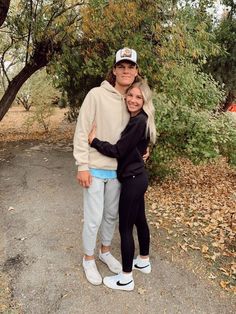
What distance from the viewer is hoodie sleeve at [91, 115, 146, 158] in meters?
2.55

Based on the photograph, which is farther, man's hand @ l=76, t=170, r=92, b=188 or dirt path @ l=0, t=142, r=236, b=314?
dirt path @ l=0, t=142, r=236, b=314

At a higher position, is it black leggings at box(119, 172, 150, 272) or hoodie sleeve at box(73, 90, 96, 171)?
hoodie sleeve at box(73, 90, 96, 171)

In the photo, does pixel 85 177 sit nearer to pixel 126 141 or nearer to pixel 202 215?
pixel 126 141

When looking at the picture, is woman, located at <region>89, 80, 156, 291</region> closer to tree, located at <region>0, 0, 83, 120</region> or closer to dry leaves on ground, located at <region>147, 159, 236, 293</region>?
dry leaves on ground, located at <region>147, 159, 236, 293</region>

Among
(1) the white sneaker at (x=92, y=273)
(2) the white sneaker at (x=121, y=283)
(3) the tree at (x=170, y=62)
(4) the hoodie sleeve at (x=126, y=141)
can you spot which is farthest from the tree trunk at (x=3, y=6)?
(2) the white sneaker at (x=121, y=283)

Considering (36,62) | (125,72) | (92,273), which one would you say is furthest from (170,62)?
(36,62)

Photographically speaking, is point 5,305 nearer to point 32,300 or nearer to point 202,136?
point 32,300

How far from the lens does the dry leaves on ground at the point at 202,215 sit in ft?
12.0

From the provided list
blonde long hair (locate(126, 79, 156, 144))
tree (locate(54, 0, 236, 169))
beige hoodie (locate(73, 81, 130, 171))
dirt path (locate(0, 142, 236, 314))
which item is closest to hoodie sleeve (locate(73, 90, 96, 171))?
beige hoodie (locate(73, 81, 130, 171))

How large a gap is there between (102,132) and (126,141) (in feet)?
0.74

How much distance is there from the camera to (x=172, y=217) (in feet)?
15.6

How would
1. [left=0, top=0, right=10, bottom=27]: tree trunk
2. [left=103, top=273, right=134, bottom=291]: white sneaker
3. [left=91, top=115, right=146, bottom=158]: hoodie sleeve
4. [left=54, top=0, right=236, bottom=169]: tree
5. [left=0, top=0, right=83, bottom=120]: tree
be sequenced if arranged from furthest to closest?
[left=0, top=0, right=83, bottom=120]: tree, [left=0, top=0, right=10, bottom=27]: tree trunk, [left=54, top=0, right=236, bottom=169]: tree, [left=103, top=273, right=134, bottom=291]: white sneaker, [left=91, top=115, right=146, bottom=158]: hoodie sleeve

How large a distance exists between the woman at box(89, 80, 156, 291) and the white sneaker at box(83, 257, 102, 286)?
0.84ft

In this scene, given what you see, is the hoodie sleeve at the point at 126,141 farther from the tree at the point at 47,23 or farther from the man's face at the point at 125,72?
the tree at the point at 47,23
